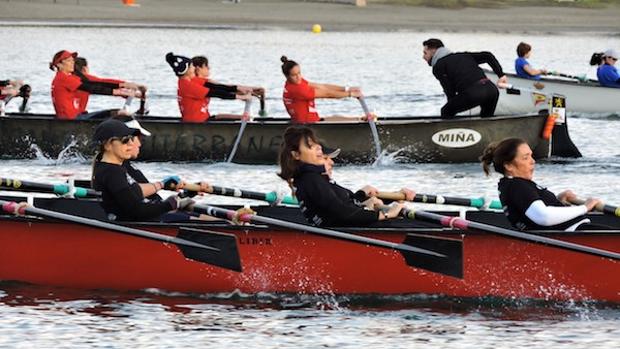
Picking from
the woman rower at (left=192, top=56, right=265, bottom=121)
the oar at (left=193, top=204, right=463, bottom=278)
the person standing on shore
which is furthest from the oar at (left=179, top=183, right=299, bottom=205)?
the person standing on shore

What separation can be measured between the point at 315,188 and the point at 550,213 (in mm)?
1901

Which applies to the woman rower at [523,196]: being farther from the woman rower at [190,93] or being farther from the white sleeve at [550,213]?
the woman rower at [190,93]

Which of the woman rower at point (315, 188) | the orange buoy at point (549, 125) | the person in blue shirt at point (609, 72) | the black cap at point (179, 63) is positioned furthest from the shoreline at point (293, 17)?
the woman rower at point (315, 188)

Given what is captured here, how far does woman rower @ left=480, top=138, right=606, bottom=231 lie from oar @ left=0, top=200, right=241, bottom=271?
7.19 feet

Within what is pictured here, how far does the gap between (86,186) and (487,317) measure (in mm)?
4004

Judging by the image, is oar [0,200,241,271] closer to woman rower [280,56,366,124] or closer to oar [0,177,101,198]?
oar [0,177,101,198]

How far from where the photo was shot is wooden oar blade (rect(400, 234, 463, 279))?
47.3ft

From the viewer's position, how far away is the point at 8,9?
75062mm

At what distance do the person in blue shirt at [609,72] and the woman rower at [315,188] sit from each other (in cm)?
1908

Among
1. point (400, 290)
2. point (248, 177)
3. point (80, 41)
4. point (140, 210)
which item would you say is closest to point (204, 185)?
point (140, 210)

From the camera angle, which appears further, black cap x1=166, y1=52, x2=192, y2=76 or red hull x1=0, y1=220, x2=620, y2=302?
black cap x1=166, y1=52, x2=192, y2=76

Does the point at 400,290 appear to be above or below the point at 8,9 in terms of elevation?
below

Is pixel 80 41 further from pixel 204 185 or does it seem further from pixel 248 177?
pixel 204 185

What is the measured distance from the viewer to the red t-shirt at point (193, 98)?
82.1ft
